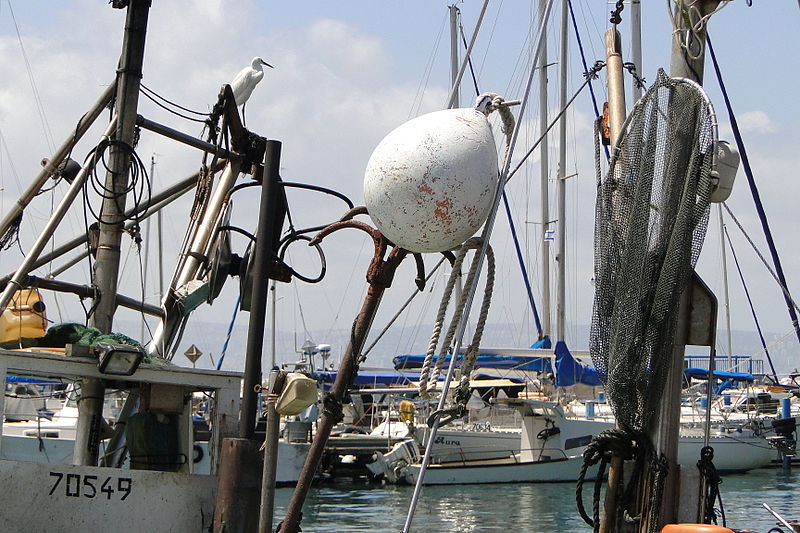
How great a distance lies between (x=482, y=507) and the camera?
87.6ft

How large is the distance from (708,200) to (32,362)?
18.7ft

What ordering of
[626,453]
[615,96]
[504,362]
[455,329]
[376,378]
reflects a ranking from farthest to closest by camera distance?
[376,378], [504,362], [615,96], [455,329], [626,453]

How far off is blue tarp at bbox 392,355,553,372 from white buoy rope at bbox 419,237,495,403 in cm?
2507

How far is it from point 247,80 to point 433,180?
6427 mm

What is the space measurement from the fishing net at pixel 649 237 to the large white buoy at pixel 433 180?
1012 mm

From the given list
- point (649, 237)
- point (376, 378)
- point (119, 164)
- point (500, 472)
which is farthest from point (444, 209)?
point (376, 378)

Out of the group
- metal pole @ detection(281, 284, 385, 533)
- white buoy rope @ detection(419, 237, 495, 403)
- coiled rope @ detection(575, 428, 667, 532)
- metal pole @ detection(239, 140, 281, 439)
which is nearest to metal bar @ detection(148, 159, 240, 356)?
metal pole @ detection(239, 140, 281, 439)

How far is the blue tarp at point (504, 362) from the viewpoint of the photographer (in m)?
36.5

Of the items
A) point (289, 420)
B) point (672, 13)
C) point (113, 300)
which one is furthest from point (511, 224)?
Answer: point (672, 13)

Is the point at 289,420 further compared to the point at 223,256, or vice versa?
the point at 289,420

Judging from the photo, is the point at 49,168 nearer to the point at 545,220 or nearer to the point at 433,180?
the point at 433,180

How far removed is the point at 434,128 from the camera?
7.41 m

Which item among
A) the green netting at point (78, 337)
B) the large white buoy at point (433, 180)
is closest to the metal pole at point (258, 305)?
the green netting at point (78, 337)

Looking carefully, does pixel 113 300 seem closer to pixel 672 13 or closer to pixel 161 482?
pixel 161 482
